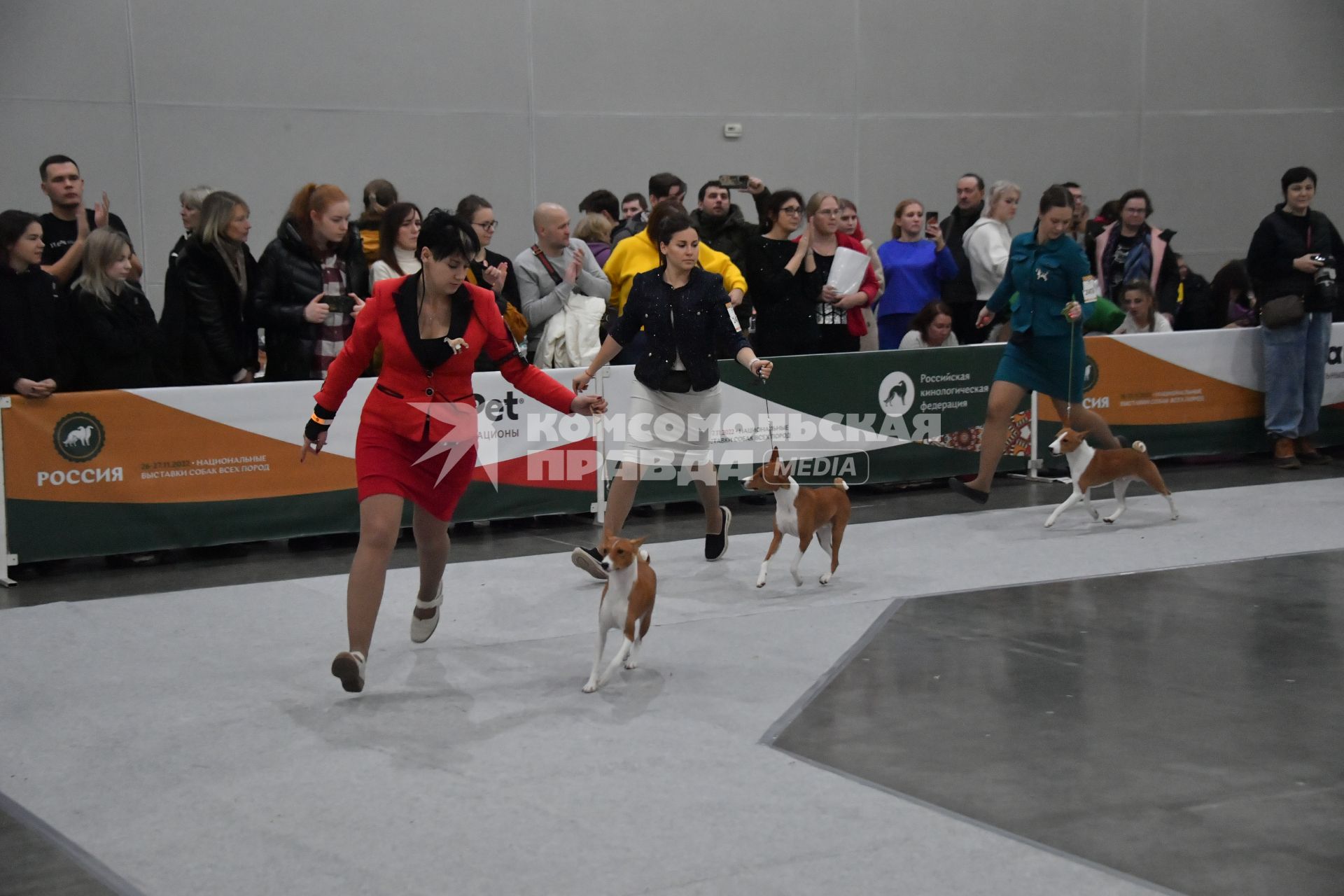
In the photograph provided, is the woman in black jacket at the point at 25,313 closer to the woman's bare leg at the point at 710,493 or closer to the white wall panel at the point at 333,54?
the woman's bare leg at the point at 710,493

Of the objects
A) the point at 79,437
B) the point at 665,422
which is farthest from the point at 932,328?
the point at 79,437

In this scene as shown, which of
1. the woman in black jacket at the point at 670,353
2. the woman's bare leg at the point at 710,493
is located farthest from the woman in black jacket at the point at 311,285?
the woman's bare leg at the point at 710,493

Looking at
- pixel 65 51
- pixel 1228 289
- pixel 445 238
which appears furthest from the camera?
pixel 1228 289

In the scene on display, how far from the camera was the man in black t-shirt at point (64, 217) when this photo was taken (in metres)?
8.10

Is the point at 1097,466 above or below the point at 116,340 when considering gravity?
below

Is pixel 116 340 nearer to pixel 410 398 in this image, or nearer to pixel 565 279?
pixel 565 279

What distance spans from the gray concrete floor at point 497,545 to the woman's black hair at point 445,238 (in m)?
2.66

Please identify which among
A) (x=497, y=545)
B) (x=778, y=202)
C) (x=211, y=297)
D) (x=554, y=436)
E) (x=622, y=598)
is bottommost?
(x=497, y=545)

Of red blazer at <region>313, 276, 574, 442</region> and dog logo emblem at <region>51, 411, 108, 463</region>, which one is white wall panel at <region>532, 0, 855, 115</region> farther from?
red blazer at <region>313, 276, 574, 442</region>

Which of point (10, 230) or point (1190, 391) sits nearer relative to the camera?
point (10, 230)

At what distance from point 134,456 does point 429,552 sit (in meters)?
2.67

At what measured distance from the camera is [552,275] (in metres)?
8.57

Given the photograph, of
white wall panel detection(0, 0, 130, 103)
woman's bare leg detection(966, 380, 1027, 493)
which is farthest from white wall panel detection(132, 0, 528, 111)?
woman's bare leg detection(966, 380, 1027, 493)

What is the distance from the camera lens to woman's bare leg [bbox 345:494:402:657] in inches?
199
